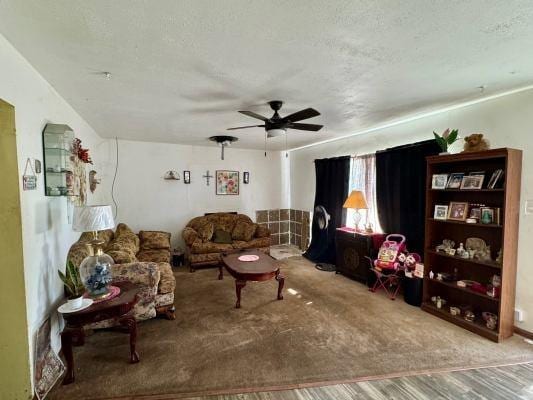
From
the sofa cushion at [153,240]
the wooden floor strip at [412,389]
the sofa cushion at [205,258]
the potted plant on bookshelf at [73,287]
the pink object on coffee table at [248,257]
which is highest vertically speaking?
the potted plant on bookshelf at [73,287]

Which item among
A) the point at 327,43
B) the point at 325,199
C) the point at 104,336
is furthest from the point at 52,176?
the point at 325,199

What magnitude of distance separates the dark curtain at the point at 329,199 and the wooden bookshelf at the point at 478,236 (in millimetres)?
1702

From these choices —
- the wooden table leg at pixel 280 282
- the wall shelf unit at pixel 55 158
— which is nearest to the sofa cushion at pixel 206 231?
the wooden table leg at pixel 280 282

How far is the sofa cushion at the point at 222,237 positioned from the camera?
496 centimetres

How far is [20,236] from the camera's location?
1652mm

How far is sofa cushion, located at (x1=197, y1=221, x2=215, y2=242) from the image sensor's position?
486cm

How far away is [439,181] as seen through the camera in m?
2.96

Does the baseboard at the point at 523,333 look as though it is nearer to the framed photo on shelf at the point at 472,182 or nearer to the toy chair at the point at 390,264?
the toy chair at the point at 390,264

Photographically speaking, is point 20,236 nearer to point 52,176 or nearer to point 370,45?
point 52,176

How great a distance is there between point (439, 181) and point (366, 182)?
139 centimetres

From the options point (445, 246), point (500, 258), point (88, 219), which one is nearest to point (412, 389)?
point (500, 258)

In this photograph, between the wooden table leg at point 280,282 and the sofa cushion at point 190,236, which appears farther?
the sofa cushion at point 190,236

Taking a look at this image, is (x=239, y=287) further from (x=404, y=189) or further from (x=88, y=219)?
(x=404, y=189)

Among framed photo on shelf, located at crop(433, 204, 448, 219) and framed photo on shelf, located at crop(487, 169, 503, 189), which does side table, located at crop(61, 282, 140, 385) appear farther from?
framed photo on shelf, located at crop(487, 169, 503, 189)
